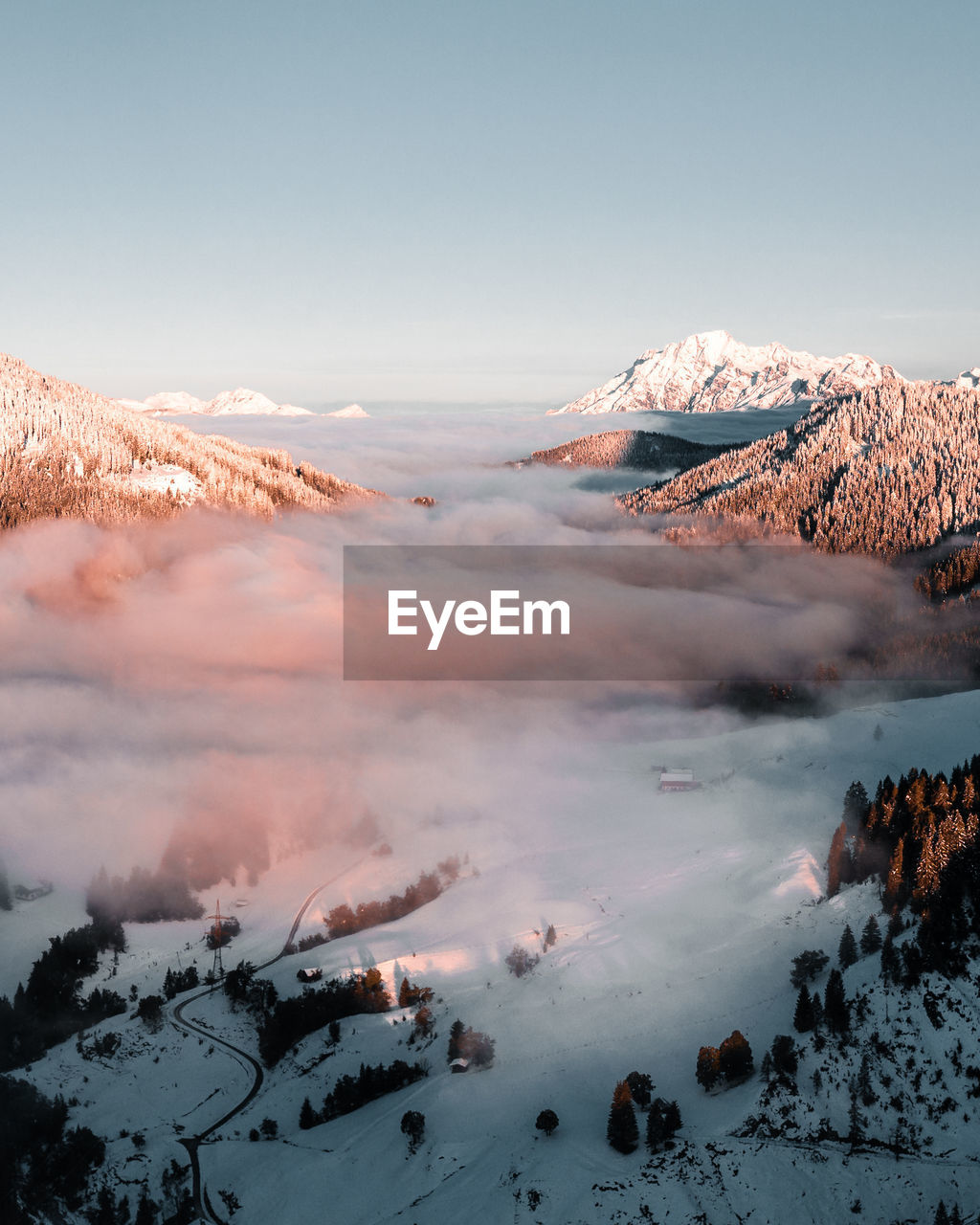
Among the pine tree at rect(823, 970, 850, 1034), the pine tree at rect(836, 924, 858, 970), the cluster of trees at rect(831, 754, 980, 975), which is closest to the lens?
the pine tree at rect(823, 970, 850, 1034)

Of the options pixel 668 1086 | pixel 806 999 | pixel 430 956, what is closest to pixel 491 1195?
pixel 668 1086

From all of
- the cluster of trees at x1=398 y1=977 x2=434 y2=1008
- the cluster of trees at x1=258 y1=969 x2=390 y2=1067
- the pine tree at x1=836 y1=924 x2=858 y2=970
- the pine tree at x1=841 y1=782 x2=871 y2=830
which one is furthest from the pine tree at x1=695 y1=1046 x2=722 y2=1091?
the cluster of trees at x1=258 y1=969 x2=390 y2=1067

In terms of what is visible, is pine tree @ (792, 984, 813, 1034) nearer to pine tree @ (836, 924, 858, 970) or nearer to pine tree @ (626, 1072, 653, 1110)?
pine tree @ (836, 924, 858, 970)

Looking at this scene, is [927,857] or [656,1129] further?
[927,857]

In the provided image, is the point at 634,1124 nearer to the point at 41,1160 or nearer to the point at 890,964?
the point at 890,964

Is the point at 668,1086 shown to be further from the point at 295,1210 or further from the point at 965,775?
the point at 965,775

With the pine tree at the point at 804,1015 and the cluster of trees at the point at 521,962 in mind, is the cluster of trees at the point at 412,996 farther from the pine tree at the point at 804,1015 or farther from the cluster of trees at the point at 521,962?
the pine tree at the point at 804,1015

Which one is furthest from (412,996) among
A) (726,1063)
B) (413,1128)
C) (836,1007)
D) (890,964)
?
(890,964)
